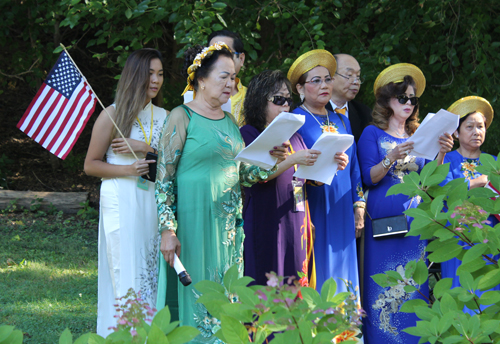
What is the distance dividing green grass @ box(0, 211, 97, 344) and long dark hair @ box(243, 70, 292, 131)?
1.95 m

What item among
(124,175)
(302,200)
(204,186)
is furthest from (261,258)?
(124,175)

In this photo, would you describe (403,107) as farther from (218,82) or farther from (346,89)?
(218,82)

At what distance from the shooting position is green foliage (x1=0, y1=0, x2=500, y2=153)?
19.0 feet

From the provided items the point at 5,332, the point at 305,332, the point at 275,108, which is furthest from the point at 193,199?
the point at 305,332

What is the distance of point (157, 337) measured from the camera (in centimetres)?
132

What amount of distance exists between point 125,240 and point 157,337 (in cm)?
212

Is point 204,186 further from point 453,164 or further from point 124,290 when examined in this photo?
point 453,164

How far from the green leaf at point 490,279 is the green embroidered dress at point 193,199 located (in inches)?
59.3

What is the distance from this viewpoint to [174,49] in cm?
847

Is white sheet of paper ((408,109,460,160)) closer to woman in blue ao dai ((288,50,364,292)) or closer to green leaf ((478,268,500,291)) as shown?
woman in blue ao dai ((288,50,364,292))

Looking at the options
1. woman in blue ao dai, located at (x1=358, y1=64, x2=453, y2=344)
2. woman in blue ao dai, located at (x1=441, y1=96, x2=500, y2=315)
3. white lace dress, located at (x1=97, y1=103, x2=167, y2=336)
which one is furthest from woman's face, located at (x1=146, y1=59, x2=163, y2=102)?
woman in blue ao dai, located at (x1=441, y1=96, x2=500, y2=315)

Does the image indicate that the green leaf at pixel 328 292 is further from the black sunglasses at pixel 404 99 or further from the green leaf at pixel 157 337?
the black sunglasses at pixel 404 99

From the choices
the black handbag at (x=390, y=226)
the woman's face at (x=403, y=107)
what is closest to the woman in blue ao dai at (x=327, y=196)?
the black handbag at (x=390, y=226)

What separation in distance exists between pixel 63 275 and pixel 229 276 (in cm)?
504
